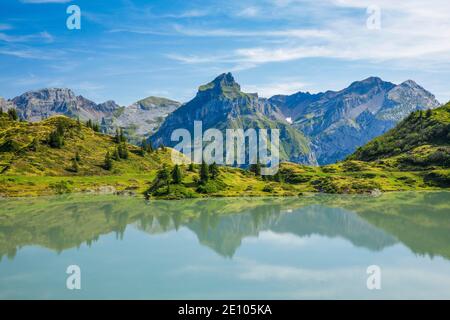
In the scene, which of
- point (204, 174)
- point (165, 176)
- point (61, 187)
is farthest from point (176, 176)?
point (61, 187)

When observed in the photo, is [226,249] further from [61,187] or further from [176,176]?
[61,187]

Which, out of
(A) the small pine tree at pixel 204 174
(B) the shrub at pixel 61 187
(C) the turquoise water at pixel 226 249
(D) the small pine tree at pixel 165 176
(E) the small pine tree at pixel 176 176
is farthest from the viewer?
(B) the shrub at pixel 61 187

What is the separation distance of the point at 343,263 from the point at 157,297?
97.9ft

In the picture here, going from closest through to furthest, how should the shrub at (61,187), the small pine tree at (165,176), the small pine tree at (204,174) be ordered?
1. the small pine tree at (165,176)
2. the small pine tree at (204,174)
3. the shrub at (61,187)

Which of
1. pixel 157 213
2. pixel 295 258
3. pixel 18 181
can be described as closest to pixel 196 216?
pixel 157 213

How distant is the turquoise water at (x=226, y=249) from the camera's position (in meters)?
50.8

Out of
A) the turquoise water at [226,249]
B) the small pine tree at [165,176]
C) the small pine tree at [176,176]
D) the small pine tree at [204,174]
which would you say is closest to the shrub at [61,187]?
the turquoise water at [226,249]

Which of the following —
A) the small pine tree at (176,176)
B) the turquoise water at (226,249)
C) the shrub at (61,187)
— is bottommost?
the turquoise water at (226,249)

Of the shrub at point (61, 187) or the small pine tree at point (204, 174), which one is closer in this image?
the small pine tree at point (204, 174)

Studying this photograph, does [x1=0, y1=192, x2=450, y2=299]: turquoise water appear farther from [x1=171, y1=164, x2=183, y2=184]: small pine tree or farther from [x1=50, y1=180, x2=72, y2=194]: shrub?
[x1=50, y1=180, x2=72, y2=194]: shrub

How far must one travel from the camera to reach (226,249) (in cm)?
7744

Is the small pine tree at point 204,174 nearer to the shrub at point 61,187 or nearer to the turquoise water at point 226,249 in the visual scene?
the turquoise water at point 226,249
